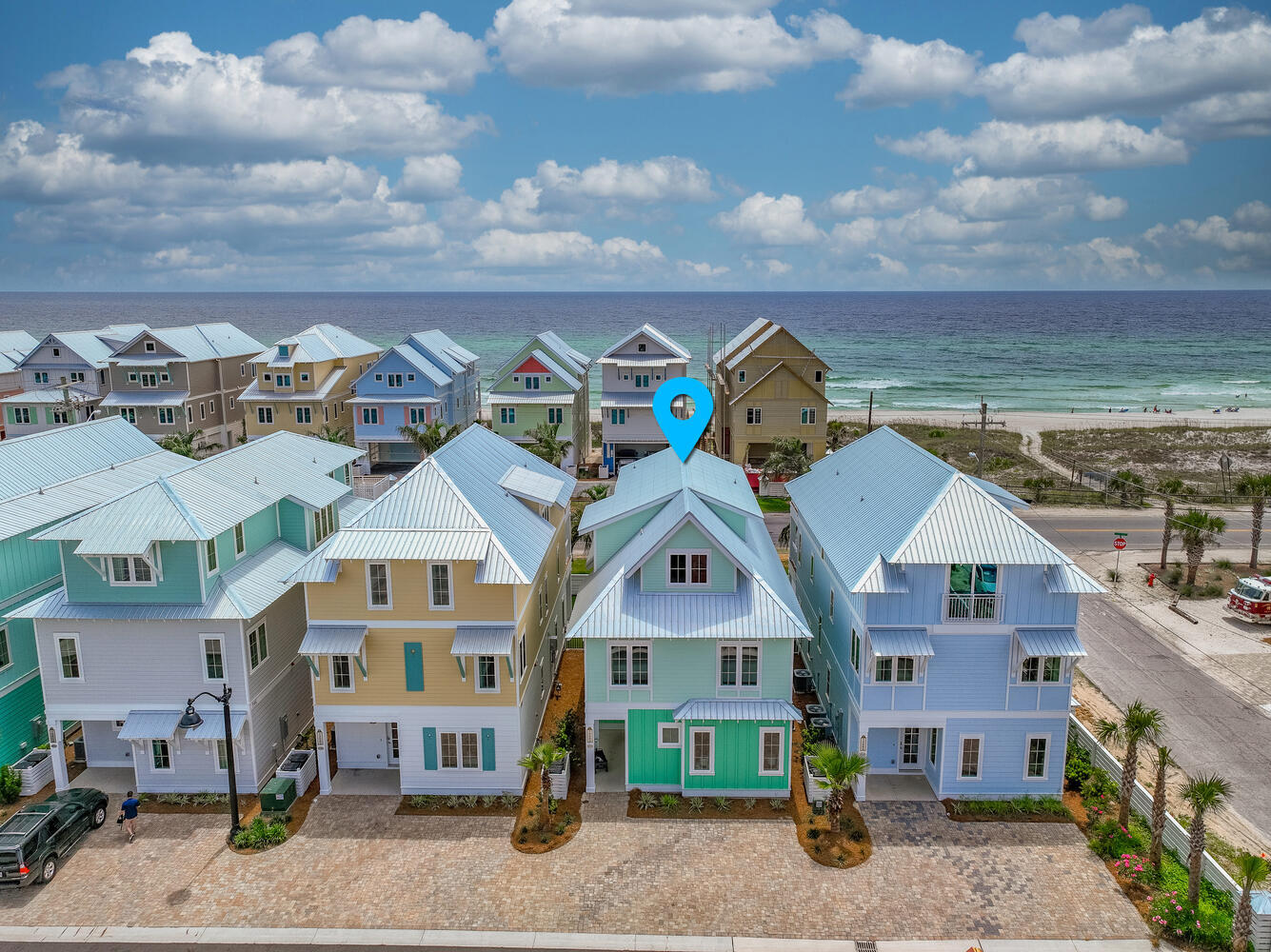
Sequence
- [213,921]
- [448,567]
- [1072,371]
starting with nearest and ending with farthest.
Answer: [213,921], [448,567], [1072,371]

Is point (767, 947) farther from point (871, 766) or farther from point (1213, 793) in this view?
point (1213, 793)

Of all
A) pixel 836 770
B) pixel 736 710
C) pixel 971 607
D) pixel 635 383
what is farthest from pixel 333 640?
pixel 635 383

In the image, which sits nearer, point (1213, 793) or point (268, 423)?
point (1213, 793)

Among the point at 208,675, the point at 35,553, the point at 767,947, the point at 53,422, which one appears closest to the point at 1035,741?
the point at 767,947

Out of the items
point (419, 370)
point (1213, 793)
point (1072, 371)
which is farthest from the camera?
point (1072, 371)

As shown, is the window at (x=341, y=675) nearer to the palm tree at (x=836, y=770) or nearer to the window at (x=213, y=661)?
the window at (x=213, y=661)

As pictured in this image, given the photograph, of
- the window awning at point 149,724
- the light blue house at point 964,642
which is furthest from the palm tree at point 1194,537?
the window awning at point 149,724

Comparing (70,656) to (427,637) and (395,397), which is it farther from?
(395,397)

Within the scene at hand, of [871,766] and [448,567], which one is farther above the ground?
[448,567]
